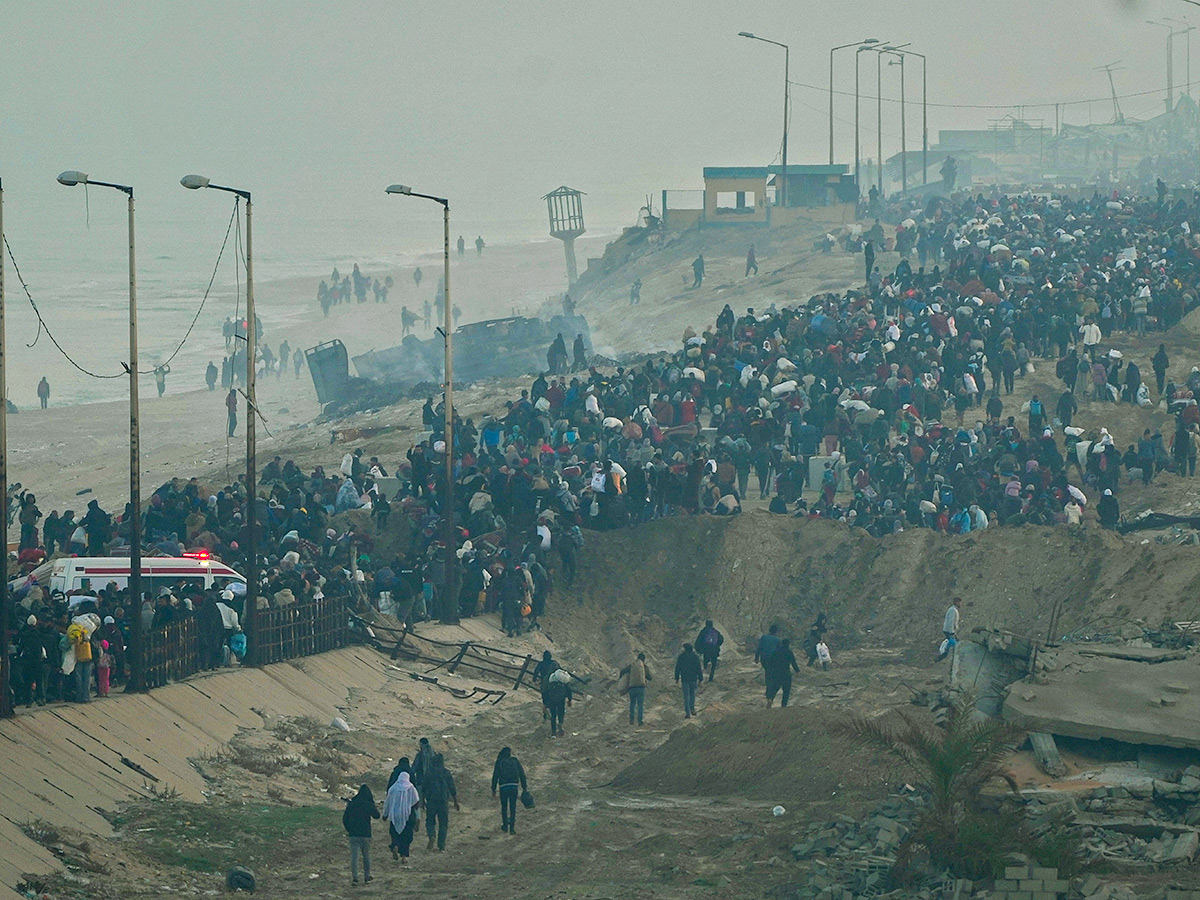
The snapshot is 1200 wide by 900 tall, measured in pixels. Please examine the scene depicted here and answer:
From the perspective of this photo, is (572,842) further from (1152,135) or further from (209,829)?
(1152,135)

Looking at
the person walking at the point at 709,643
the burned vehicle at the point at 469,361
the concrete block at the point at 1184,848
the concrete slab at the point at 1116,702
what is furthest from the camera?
the burned vehicle at the point at 469,361

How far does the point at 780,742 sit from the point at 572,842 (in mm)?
3636

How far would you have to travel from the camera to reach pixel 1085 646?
80.7ft

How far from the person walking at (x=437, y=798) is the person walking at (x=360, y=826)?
1.43 m

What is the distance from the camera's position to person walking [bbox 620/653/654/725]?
→ 27.7 m

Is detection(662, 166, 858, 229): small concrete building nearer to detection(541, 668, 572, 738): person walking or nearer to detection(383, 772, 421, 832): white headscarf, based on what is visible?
detection(541, 668, 572, 738): person walking

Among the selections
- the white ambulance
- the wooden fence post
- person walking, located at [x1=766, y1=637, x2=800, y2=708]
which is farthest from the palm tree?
the white ambulance

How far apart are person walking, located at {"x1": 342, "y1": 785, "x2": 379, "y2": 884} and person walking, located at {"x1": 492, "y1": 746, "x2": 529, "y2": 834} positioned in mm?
2440

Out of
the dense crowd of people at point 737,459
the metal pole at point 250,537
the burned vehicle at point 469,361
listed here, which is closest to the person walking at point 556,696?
the metal pole at point 250,537

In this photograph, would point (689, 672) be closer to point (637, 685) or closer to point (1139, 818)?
point (637, 685)

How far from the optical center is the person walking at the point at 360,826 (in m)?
19.0

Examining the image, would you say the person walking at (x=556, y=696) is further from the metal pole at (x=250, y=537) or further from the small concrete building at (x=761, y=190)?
the small concrete building at (x=761, y=190)

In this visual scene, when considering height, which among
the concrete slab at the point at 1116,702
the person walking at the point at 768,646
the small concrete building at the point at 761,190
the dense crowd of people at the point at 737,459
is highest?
the small concrete building at the point at 761,190

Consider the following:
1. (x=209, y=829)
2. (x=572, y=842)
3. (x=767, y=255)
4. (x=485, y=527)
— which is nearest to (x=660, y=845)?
(x=572, y=842)
